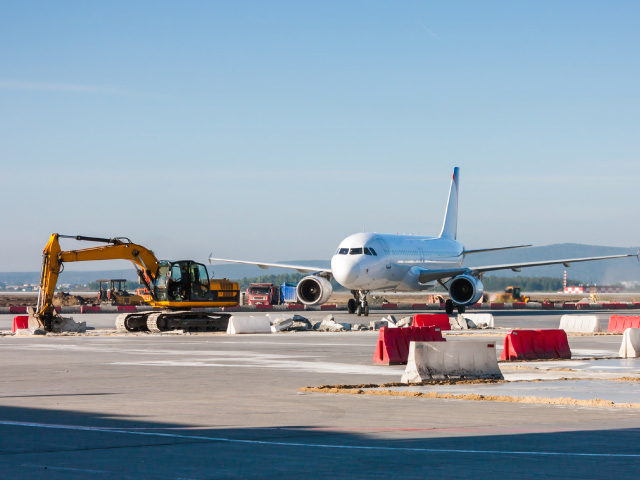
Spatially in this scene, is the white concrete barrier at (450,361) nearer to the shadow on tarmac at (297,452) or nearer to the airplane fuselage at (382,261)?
the shadow on tarmac at (297,452)

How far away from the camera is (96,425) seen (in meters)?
12.3

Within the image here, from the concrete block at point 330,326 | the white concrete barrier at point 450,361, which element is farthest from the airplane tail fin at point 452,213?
the white concrete barrier at point 450,361

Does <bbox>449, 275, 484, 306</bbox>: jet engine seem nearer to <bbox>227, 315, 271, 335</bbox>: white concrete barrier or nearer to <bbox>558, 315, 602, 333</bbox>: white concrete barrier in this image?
<bbox>558, 315, 602, 333</bbox>: white concrete barrier

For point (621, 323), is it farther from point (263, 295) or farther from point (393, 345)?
point (263, 295)

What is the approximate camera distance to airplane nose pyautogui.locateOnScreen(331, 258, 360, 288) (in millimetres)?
50562

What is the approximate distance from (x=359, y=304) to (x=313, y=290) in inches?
127

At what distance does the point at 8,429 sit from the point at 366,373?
9.33 metres

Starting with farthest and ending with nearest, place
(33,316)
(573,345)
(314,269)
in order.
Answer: (314,269) < (33,316) < (573,345)

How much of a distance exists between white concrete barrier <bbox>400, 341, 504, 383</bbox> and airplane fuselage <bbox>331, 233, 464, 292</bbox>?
104 ft

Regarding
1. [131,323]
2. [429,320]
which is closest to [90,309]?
[131,323]

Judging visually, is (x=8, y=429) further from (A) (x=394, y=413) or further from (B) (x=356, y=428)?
(A) (x=394, y=413)

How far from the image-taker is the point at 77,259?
37.4m

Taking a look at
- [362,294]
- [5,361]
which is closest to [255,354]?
[5,361]

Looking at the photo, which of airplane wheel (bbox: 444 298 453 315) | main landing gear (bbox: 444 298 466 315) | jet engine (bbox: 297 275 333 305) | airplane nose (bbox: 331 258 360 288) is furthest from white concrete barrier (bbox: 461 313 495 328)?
jet engine (bbox: 297 275 333 305)
